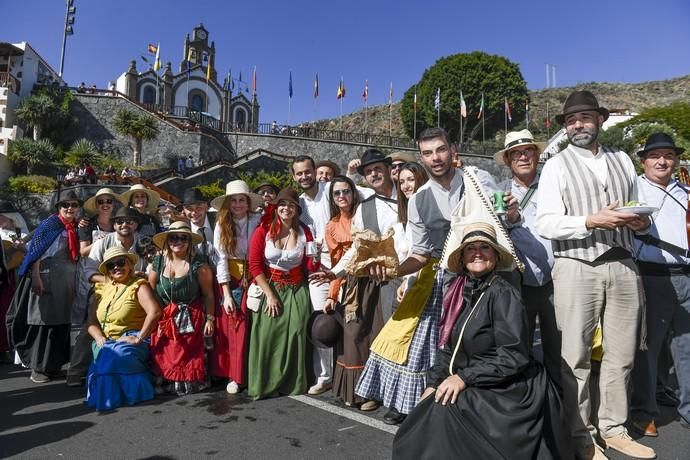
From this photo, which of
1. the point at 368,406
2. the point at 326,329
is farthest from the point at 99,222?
the point at 368,406

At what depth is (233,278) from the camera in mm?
5203

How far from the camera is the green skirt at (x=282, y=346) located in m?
4.69

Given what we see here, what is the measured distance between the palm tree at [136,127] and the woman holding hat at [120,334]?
1194 inches

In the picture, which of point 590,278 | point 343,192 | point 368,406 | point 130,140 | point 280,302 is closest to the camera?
point 590,278

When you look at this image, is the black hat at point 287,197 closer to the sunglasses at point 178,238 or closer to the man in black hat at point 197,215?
the sunglasses at point 178,238

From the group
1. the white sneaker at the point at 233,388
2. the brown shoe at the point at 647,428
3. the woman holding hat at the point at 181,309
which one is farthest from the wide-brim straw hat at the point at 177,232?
the brown shoe at the point at 647,428

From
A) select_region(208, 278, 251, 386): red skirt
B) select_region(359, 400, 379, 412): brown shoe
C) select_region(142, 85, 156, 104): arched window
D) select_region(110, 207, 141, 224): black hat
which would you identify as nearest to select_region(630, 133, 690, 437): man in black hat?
select_region(359, 400, 379, 412): brown shoe

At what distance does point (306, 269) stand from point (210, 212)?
A: 2.55 metres

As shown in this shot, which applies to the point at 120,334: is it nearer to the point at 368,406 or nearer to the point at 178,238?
the point at 178,238

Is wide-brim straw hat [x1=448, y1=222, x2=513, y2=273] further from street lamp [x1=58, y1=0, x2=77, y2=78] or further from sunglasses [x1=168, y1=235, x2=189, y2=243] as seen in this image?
street lamp [x1=58, y1=0, x2=77, y2=78]

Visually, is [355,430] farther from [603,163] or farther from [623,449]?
[603,163]

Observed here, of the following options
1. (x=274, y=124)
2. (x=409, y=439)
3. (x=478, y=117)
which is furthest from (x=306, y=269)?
(x=478, y=117)

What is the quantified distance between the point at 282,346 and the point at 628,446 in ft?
10.1

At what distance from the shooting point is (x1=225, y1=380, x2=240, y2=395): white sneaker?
4750 millimetres
